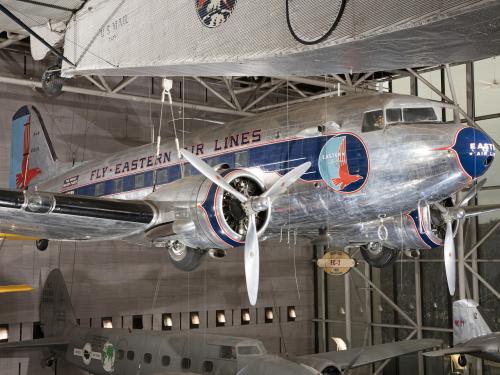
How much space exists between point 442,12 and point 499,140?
1369cm

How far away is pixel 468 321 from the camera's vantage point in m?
14.2

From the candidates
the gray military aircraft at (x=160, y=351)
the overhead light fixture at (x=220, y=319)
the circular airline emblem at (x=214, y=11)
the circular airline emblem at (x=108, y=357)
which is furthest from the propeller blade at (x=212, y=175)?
the overhead light fixture at (x=220, y=319)

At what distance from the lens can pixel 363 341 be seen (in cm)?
1923

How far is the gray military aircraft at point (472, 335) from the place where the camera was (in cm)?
1354

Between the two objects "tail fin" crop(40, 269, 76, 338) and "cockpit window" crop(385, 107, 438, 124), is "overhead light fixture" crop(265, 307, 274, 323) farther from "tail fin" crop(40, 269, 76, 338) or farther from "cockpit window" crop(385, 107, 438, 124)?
"cockpit window" crop(385, 107, 438, 124)

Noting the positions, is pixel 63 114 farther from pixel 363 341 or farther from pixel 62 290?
pixel 363 341

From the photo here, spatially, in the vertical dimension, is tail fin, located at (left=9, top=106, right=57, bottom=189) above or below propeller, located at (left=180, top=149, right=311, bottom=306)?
above

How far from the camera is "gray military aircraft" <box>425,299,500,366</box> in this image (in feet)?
44.4

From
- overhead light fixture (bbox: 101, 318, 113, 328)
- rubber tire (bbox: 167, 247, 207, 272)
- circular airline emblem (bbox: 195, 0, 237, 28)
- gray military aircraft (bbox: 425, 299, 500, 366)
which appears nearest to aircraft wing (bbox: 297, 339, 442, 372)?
gray military aircraft (bbox: 425, 299, 500, 366)

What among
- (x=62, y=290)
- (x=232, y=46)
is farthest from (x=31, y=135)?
(x=232, y=46)

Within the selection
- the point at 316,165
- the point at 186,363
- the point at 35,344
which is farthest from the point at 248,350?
the point at 35,344

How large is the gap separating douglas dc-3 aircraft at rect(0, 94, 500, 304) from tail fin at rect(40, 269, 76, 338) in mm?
6149

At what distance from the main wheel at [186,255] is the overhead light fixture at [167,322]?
974 centimetres

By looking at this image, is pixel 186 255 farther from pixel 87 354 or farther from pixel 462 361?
pixel 462 361
